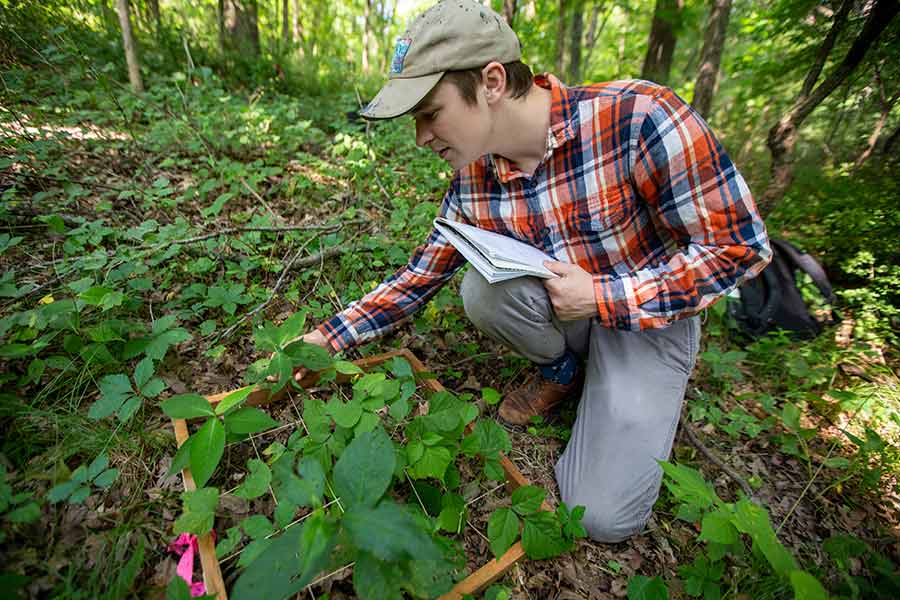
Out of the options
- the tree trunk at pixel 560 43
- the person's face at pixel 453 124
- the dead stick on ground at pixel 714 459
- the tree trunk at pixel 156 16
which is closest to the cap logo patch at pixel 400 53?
the person's face at pixel 453 124

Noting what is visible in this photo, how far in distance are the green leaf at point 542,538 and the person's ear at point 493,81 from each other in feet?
4.94

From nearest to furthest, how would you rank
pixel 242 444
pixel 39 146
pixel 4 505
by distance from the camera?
pixel 4 505 → pixel 242 444 → pixel 39 146

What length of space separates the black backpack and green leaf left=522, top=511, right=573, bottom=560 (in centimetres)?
235

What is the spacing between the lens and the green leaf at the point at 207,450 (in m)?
1.04

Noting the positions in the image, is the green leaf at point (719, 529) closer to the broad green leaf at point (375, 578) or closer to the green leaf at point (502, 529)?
the green leaf at point (502, 529)

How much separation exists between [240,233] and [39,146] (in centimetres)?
122

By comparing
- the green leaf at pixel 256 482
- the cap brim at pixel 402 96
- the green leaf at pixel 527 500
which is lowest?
the green leaf at pixel 527 500

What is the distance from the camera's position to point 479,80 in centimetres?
145

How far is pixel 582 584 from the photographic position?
135cm

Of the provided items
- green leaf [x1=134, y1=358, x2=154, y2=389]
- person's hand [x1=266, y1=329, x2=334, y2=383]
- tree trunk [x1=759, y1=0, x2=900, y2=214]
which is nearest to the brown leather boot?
person's hand [x1=266, y1=329, x2=334, y2=383]

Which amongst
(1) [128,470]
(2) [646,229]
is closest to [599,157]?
(2) [646,229]

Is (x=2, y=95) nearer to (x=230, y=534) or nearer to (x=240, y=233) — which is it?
(x=240, y=233)

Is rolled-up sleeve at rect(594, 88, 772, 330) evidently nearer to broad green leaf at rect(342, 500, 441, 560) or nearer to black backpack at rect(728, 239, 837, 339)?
broad green leaf at rect(342, 500, 441, 560)

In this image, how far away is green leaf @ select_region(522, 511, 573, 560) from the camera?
1.23m
